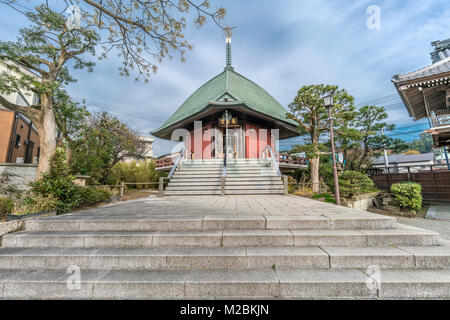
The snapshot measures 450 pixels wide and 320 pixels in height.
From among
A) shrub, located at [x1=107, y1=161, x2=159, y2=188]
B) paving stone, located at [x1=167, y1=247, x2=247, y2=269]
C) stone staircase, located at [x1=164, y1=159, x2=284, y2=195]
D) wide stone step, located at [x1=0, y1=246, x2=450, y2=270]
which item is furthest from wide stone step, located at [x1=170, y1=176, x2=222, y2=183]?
paving stone, located at [x1=167, y1=247, x2=247, y2=269]

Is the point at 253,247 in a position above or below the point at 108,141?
below

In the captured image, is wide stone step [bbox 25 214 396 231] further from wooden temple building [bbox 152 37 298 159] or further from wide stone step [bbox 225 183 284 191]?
wooden temple building [bbox 152 37 298 159]

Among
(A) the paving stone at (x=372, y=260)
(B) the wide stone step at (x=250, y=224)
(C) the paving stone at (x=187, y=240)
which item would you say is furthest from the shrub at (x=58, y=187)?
(A) the paving stone at (x=372, y=260)

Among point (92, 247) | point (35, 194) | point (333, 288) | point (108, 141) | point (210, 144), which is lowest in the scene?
point (333, 288)

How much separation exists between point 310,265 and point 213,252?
1278mm

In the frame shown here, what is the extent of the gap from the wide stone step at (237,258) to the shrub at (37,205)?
1.51 meters

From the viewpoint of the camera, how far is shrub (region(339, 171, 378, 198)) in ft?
25.3

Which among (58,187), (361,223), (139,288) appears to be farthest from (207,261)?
(58,187)

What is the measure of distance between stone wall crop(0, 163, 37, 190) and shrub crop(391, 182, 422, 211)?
16229 millimetres

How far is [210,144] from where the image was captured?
13797mm

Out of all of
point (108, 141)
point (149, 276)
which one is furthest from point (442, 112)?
point (108, 141)
